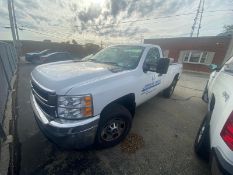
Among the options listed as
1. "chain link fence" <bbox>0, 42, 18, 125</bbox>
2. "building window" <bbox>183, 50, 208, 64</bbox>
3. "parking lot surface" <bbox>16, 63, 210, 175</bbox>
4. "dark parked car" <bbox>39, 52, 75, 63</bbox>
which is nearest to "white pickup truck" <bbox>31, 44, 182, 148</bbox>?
"parking lot surface" <bbox>16, 63, 210, 175</bbox>

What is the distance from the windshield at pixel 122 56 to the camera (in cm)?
295

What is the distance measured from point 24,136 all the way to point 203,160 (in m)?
3.51

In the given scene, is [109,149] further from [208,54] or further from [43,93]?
[208,54]

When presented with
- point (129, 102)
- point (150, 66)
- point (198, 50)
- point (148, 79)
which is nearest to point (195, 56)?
point (198, 50)

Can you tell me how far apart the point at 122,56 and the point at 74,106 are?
1.90 m

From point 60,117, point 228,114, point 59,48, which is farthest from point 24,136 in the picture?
point 59,48

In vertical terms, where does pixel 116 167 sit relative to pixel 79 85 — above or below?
below

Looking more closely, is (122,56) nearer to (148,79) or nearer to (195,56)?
(148,79)

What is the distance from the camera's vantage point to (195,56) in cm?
1673

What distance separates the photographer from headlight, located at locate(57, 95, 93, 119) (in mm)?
1789

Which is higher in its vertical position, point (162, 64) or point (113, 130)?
point (162, 64)

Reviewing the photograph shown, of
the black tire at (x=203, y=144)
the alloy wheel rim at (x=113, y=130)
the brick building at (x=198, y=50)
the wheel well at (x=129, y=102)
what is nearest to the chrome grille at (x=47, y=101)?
the alloy wheel rim at (x=113, y=130)

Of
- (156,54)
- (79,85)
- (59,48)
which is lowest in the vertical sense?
(59,48)

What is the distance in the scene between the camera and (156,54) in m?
3.68
